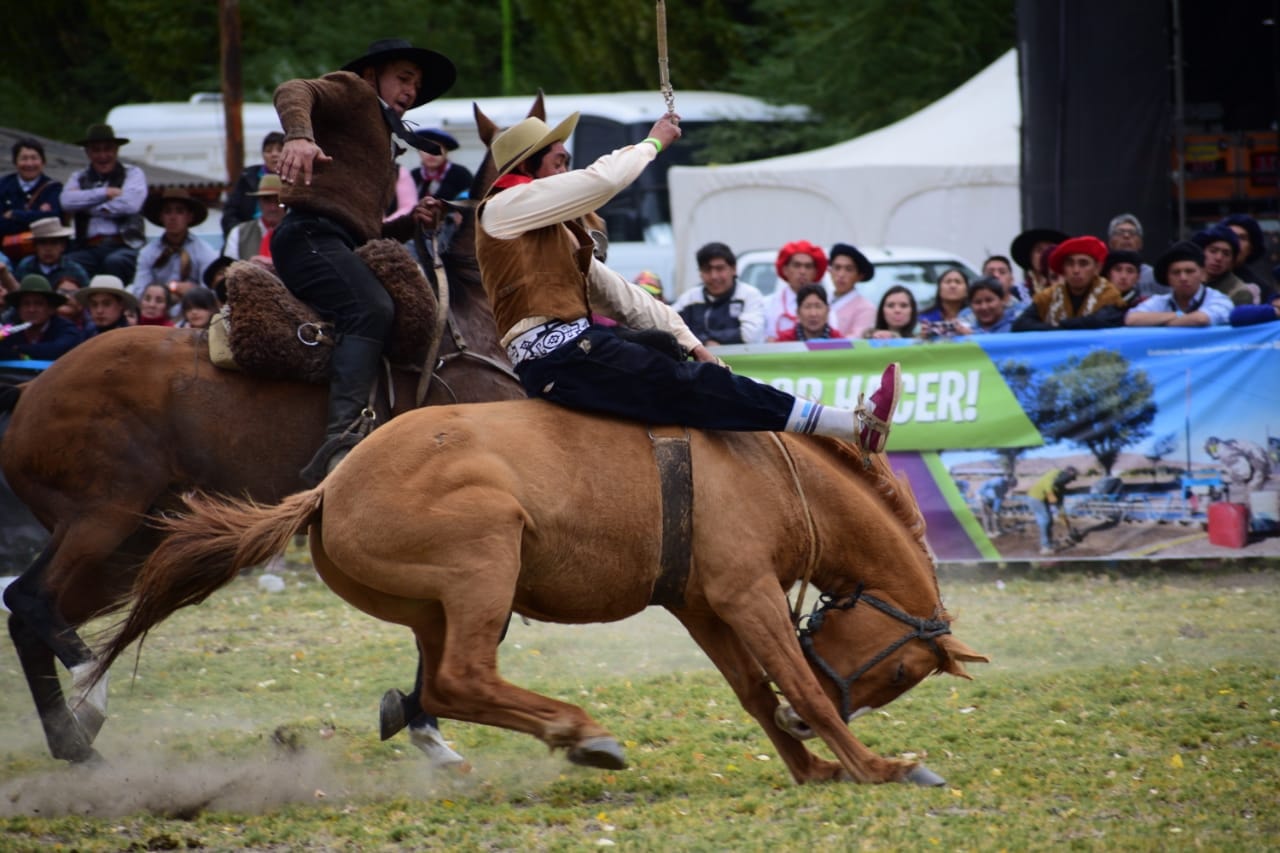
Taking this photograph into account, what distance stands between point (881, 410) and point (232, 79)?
16.2m

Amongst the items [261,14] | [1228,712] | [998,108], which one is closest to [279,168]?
[1228,712]

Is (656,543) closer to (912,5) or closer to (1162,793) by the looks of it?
(1162,793)

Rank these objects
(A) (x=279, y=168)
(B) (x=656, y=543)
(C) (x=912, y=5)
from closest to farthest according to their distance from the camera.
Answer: (B) (x=656, y=543), (A) (x=279, y=168), (C) (x=912, y=5)

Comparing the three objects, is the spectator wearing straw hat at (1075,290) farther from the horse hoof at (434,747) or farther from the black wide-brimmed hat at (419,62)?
the horse hoof at (434,747)

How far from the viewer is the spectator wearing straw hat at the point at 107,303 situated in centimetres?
1121

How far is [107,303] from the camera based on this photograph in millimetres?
11250

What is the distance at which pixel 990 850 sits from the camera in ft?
15.2

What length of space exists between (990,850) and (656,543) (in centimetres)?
155

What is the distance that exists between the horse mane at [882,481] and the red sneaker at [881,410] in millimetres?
139

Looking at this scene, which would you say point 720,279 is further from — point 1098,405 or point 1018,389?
point 1098,405

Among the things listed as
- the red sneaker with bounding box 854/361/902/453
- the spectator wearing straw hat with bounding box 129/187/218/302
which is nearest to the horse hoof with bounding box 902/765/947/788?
the red sneaker with bounding box 854/361/902/453

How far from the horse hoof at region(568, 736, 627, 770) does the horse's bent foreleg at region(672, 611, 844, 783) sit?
74cm

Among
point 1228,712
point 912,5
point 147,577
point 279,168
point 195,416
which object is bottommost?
point 1228,712

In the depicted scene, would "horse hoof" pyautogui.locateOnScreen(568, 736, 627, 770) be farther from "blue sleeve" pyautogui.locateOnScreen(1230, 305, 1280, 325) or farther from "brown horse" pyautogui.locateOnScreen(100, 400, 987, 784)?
"blue sleeve" pyautogui.locateOnScreen(1230, 305, 1280, 325)
